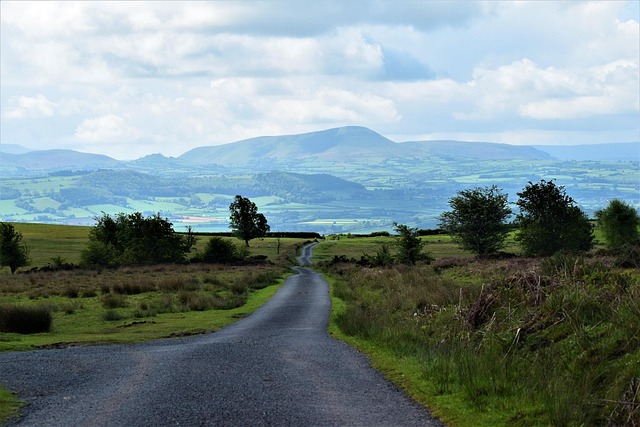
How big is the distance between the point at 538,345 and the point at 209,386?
6945mm

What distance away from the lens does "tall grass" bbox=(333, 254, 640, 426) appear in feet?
35.7

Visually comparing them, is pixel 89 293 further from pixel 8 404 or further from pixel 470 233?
pixel 470 233

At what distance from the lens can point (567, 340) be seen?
1453 centimetres

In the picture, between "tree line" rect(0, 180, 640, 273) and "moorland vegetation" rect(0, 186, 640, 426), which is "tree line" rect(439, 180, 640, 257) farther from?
"moorland vegetation" rect(0, 186, 640, 426)

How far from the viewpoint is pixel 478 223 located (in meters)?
88.2

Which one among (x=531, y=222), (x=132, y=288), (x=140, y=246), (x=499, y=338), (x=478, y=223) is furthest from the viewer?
(x=140, y=246)

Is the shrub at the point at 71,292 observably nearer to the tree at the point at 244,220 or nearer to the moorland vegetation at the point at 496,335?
the moorland vegetation at the point at 496,335

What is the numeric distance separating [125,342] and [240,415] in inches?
532

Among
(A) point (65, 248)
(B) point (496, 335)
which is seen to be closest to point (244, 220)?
(A) point (65, 248)

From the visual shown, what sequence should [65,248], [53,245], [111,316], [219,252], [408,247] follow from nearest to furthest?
1. [111,316]
2. [408,247]
3. [219,252]
4. [65,248]
5. [53,245]

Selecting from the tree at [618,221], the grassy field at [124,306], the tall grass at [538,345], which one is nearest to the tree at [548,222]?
the tree at [618,221]

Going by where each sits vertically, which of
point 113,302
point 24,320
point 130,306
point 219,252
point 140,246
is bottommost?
point 130,306

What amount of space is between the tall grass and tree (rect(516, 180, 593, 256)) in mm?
58178

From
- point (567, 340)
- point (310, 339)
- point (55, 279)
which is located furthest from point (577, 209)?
point (567, 340)
